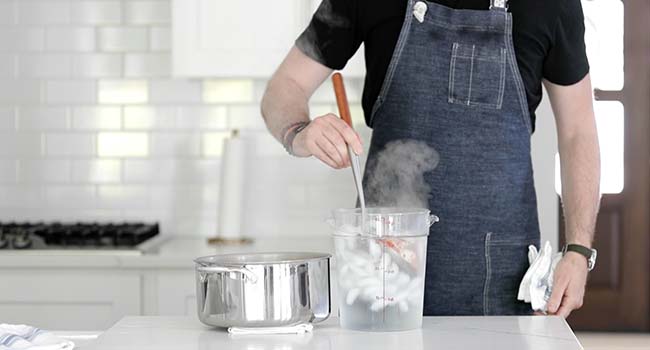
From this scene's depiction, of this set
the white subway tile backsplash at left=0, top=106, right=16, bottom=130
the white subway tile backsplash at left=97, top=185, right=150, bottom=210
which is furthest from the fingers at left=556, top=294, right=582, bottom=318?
the white subway tile backsplash at left=0, top=106, right=16, bottom=130

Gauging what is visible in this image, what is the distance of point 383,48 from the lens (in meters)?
2.16

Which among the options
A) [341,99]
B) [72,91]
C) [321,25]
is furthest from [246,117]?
[341,99]

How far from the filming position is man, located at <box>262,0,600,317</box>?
6.91 ft

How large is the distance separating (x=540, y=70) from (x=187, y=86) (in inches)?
71.7

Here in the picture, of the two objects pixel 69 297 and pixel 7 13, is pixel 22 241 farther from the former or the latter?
pixel 7 13

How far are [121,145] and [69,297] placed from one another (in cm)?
74

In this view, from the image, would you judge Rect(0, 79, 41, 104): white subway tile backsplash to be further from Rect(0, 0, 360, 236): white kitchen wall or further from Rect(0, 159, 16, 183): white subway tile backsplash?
Rect(0, 159, 16, 183): white subway tile backsplash

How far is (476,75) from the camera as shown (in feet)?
6.94

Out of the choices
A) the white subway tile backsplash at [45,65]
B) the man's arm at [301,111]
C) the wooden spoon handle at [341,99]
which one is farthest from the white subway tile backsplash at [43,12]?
the wooden spoon handle at [341,99]

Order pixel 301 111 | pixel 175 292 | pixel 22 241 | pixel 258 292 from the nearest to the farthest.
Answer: pixel 258 292 → pixel 301 111 → pixel 175 292 → pixel 22 241

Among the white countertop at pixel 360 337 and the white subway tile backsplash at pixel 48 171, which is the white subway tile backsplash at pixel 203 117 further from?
the white countertop at pixel 360 337

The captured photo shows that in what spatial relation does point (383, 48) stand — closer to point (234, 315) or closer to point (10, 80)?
point (234, 315)

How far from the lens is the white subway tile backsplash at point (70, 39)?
371 centimetres

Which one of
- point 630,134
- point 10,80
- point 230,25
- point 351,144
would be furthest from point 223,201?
point 630,134
